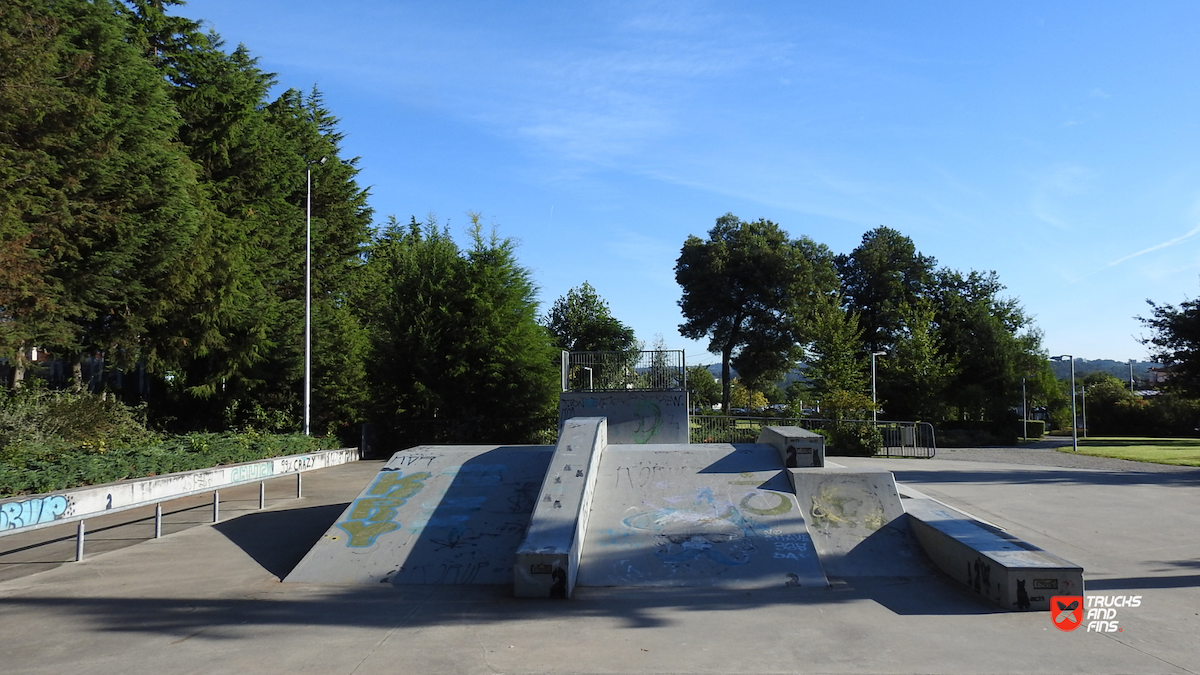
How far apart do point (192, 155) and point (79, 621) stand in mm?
24793

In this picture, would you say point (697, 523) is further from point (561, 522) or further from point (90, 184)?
point (90, 184)

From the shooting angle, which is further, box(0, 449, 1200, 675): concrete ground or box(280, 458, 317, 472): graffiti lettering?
box(280, 458, 317, 472): graffiti lettering

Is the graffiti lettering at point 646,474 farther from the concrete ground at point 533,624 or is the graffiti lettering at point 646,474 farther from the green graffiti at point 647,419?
the green graffiti at point 647,419

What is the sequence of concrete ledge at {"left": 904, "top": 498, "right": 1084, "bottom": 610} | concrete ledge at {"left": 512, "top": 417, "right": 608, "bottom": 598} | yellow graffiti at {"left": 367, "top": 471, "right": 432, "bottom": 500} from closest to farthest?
concrete ledge at {"left": 904, "top": 498, "right": 1084, "bottom": 610}, concrete ledge at {"left": 512, "top": 417, "right": 608, "bottom": 598}, yellow graffiti at {"left": 367, "top": 471, "right": 432, "bottom": 500}

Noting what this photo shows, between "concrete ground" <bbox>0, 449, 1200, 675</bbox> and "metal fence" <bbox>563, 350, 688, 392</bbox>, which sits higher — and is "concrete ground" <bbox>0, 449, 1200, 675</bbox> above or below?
below

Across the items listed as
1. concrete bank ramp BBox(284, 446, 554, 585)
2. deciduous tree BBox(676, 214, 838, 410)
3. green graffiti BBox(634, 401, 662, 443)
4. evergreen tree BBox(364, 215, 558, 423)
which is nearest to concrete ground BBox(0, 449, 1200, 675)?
concrete bank ramp BBox(284, 446, 554, 585)

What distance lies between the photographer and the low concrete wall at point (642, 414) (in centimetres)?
1784

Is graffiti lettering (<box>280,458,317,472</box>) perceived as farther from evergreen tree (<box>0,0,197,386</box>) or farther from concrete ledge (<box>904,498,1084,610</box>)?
concrete ledge (<box>904,498,1084,610</box>)

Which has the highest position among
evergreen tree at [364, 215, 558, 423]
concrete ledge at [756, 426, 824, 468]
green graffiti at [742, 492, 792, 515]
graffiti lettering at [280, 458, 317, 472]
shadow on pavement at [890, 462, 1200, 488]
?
evergreen tree at [364, 215, 558, 423]

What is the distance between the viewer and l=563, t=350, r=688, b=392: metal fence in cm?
2002

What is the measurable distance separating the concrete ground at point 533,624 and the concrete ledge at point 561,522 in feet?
0.89

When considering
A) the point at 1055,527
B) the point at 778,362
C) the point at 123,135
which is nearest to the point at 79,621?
the point at 1055,527

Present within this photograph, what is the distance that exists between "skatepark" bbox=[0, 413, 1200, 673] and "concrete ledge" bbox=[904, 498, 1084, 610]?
7.3 inches

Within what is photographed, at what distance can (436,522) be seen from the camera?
9.53 m
